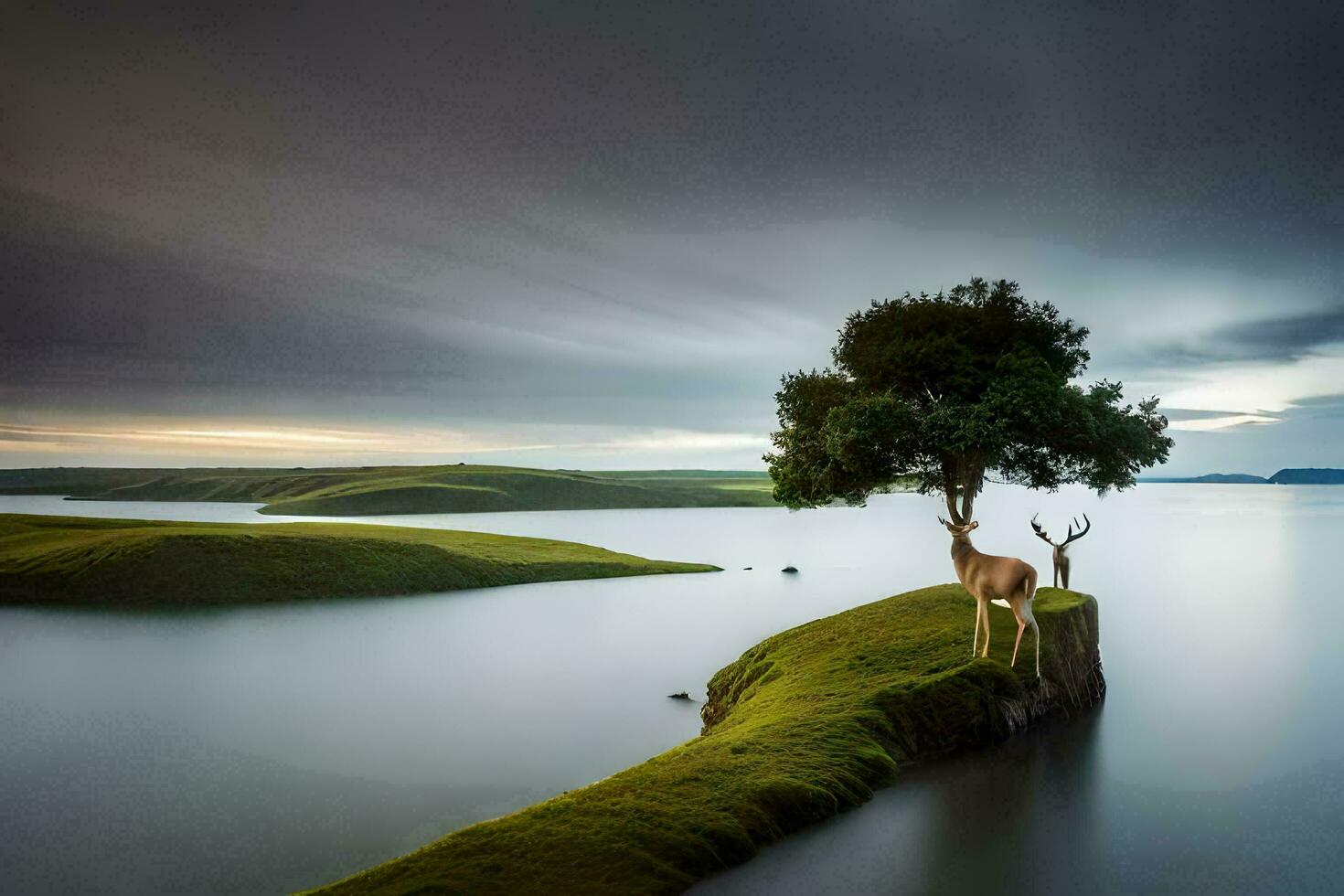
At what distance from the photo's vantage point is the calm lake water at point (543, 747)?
34.7 ft

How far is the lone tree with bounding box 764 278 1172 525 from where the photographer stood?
19.9 meters

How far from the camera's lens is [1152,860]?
10.3 meters

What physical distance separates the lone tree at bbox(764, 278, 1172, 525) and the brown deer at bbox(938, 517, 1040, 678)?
344cm

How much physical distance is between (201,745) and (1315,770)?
79.3ft

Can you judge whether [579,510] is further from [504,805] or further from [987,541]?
[504,805]

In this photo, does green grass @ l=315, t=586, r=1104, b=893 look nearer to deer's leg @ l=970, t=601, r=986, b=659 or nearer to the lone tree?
deer's leg @ l=970, t=601, r=986, b=659

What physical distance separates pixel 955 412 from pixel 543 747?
13326 millimetres

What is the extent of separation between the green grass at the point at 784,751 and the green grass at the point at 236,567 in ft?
107

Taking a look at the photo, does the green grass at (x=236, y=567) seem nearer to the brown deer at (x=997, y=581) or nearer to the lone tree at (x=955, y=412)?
the lone tree at (x=955, y=412)

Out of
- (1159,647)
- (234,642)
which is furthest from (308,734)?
(1159,647)

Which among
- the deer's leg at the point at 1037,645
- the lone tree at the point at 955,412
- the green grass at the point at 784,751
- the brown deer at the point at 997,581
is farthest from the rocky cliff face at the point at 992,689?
the lone tree at the point at 955,412

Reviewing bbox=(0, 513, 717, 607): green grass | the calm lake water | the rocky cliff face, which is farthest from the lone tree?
bbox=(0, 513, 717, 607): green grass

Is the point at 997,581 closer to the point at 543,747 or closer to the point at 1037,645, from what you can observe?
the point at 1037,645

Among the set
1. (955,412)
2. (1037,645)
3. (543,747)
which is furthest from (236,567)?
(1037,645)
